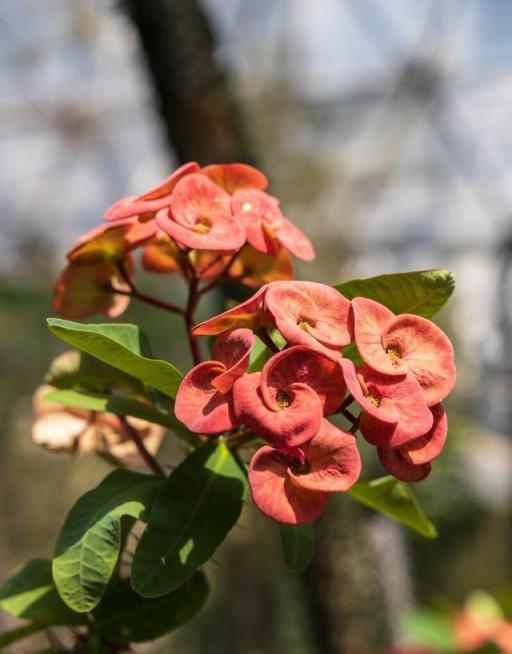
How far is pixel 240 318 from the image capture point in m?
→ 0.43

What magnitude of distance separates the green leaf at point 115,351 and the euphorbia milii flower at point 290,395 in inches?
2.8

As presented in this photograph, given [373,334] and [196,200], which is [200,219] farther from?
[373,334]

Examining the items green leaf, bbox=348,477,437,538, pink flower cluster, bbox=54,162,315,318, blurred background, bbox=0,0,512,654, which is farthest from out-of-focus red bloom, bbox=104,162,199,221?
blurred background, bbox=0,0,512,654

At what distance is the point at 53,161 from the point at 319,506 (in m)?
8.01

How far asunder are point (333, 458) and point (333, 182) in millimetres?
7356

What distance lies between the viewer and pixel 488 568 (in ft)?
22.2

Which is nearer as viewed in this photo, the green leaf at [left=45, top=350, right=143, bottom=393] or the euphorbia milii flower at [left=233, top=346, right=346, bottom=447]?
the euphorbia milii flower at [left=233, top=346, right=346, bottom=447]

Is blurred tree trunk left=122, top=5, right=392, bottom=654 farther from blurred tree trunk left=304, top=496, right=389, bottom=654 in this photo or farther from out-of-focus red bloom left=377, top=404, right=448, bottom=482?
out-of-focus red bloom left=377, top=404, right=448, bottom=482

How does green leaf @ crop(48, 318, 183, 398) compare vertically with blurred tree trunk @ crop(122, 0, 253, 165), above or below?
above

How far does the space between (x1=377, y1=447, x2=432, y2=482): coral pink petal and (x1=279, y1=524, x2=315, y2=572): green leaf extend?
7cm

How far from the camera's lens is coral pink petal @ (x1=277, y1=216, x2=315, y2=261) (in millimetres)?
522

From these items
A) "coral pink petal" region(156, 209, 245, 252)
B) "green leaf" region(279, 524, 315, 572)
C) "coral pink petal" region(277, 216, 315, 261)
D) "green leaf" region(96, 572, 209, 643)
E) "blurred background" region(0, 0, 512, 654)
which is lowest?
"blurred background" region(0, 0, 512, 654)

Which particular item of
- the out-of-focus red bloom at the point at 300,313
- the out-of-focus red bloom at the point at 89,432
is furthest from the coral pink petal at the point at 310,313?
the out-of-focus red bloom at the point at 89,432

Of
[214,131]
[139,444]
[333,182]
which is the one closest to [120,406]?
[139,444]
